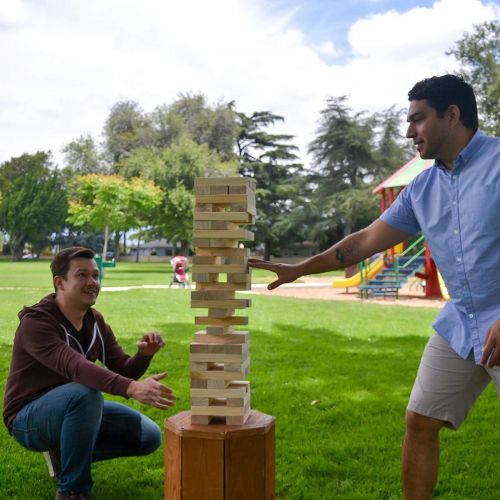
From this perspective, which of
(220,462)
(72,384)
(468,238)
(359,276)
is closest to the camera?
(468,238)

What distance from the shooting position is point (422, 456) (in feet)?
9.29

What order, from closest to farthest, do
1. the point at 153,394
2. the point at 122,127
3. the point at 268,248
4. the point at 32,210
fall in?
the point at 153,394
the point at 268,248
the point at 122,127
the point at 32,210

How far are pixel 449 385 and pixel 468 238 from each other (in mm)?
632

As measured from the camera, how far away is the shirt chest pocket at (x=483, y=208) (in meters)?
2.62

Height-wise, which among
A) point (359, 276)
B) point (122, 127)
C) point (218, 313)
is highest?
point (122, 127)

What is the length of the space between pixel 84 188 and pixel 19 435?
112 feet

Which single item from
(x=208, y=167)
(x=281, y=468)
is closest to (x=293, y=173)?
(x=208, y=167)

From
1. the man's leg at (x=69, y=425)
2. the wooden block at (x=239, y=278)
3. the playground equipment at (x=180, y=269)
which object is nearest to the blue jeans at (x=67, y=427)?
the man's leg at (x=69, y=425)

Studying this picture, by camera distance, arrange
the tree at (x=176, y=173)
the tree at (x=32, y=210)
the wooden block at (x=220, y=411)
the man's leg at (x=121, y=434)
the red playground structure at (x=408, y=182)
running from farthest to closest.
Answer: the tree at (x=32, y=210), the tree at (x=176, y=173), the red playground structure at (x=408, y=182), the man's leg at (x=121, y=434), the wooden block at (x=220, y=411)

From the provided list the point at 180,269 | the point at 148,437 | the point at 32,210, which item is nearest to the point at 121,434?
the point at 148,437

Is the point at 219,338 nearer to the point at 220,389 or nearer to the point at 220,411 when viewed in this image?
the point at 220,389

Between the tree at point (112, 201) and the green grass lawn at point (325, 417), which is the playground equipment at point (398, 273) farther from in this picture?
the tree at point (112, 201)

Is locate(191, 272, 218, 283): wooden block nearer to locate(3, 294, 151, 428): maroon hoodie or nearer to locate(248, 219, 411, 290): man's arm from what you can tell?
locate(248, 219, 411, 290): man's arm

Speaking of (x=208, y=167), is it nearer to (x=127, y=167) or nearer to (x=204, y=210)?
(x=127, y=167)
